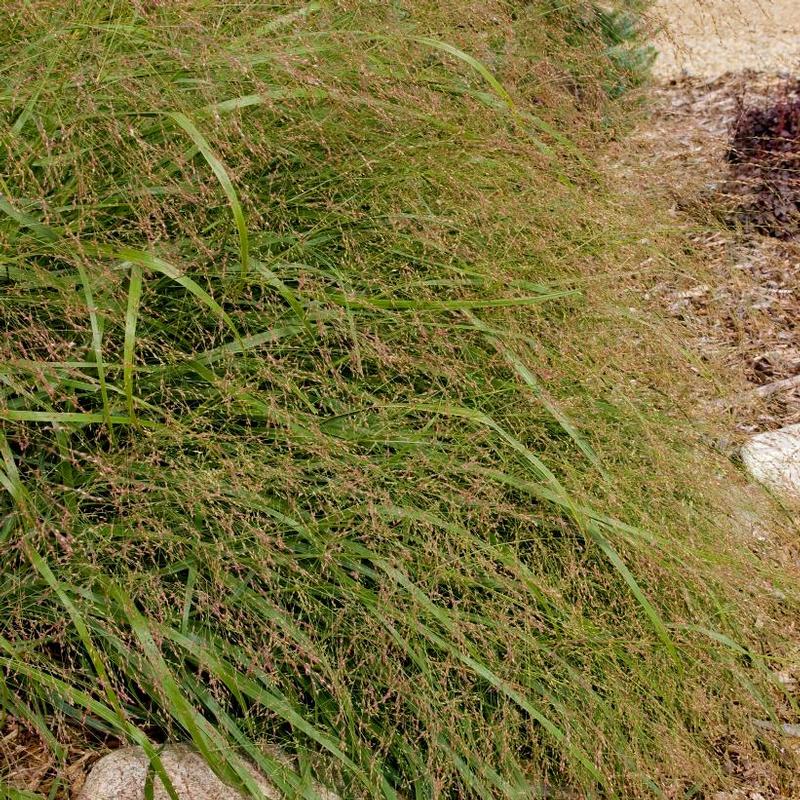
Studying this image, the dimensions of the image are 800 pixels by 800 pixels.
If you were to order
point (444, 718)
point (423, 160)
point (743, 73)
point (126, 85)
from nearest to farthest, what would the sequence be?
point (444, 718), point (126, 85), point (423, 160), point (743, 73)

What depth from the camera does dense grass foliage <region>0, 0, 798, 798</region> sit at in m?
1.87

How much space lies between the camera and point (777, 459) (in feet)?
8.80

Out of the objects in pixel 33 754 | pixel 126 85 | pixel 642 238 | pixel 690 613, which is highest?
pixel 126 85

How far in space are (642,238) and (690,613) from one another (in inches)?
44.9

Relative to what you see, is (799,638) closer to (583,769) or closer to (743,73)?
(583,769)

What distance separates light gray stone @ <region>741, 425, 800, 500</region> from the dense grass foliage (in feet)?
1.14

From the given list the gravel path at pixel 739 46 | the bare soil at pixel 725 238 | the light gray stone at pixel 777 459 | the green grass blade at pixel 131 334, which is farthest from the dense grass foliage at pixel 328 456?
the gravel path at pixel 739 46

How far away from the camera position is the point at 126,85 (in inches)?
81.6

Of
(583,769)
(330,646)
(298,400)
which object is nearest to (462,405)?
(298,400)

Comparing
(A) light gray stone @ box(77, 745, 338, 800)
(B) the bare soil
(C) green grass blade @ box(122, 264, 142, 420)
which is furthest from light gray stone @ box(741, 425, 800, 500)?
(C) green grass blade @ box(122, 264, 142, 420)

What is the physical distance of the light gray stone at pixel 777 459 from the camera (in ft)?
8.63

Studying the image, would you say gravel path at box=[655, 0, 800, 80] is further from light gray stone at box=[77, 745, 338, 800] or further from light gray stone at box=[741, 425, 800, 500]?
light gray stone at box=[77, 745, 338, 800]

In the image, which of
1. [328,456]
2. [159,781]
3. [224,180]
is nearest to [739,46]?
[224,180]

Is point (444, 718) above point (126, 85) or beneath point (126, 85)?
beneath
